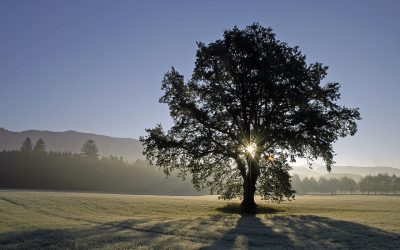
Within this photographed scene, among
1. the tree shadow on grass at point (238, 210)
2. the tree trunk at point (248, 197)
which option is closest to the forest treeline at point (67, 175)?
the tree shadow on grass at point (238, 210)

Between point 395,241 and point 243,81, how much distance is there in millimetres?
22339

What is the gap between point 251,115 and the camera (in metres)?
41.1

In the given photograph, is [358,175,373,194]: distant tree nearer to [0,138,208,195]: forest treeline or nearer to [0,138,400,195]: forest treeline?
[0,138,400,195]: forest treeline

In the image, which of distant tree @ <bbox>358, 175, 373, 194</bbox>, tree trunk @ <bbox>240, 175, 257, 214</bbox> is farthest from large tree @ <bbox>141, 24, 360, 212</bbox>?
distant tree @ <bbox>358, 175, 373, 194</bbox>

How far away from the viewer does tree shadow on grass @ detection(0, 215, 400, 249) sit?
18.7 metres

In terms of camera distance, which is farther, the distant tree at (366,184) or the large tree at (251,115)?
the distant tree at (366,184)

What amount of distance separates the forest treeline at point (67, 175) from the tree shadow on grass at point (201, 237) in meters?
141

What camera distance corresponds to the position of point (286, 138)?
37875 millimetres

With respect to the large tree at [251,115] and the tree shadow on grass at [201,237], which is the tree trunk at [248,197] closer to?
the large tree at [251,115]

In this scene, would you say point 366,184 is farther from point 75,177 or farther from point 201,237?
point 201,237

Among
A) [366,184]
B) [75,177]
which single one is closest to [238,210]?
[75,177]

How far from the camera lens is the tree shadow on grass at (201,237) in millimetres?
18672

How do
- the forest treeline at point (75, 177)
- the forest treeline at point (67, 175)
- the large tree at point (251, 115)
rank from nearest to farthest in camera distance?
the large tree at point (251, 115) → the forest treeline at point (67, 175) → the forest treeline at point (75, 177)

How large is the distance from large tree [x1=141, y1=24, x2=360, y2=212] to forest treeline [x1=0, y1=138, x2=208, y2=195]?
12587 cm
